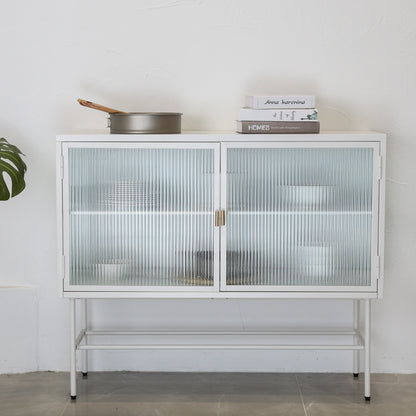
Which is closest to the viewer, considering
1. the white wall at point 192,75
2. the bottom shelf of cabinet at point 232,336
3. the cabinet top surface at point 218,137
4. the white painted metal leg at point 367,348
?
the cabinet top surface at point 218,137

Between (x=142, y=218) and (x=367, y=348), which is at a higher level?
(x=142, y=218)

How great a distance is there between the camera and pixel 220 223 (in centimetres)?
342

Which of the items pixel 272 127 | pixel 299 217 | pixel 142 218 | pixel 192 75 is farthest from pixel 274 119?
pixel 142 218

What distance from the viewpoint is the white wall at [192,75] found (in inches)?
146

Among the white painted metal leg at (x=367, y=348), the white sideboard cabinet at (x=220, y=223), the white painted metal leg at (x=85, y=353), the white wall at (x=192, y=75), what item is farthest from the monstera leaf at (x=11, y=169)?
the white painted metal leg at (x=367, y=348)

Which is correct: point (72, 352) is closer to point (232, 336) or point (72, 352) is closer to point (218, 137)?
point (232, 336)

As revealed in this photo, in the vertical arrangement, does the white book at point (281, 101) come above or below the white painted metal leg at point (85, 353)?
above

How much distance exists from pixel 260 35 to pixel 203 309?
1.39 m

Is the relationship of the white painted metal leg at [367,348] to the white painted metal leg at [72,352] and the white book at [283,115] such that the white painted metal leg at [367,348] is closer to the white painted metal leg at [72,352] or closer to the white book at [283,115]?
the white book at [283,115]

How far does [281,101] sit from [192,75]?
0.56m

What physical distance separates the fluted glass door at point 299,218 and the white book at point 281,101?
191 mm

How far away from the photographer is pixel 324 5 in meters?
3.70

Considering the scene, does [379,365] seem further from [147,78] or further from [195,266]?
[147,78]

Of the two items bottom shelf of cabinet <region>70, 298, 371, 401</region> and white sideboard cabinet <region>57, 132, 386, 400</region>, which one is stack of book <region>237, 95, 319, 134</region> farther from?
bottom shelf of cabinet <region>70, 298, 371, 401</region>
